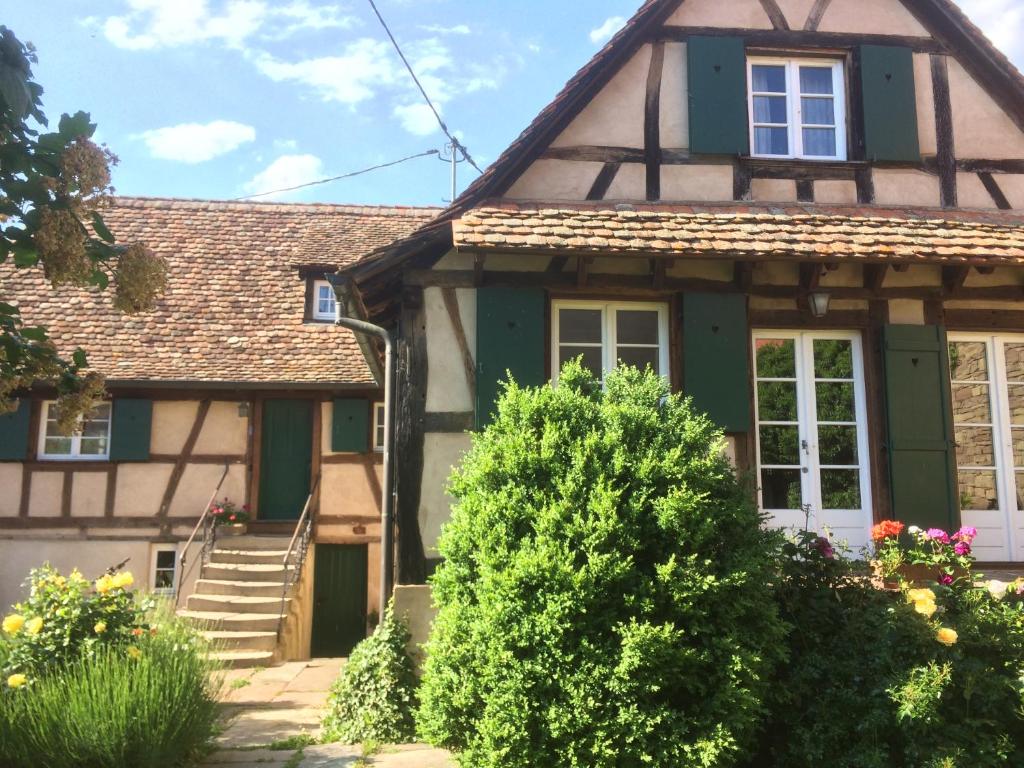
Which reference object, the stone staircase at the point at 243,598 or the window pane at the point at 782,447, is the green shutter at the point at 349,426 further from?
the window pane at the point at 782,447

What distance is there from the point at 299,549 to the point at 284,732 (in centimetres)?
551

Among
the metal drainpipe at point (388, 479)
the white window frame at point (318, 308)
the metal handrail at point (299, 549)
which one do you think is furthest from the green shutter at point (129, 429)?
the metal drainpipe at point (388, 479)

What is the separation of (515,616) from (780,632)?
150cm

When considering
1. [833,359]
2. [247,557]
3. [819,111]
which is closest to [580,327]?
[833,359]

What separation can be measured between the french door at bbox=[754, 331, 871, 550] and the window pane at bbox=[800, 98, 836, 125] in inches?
86.1

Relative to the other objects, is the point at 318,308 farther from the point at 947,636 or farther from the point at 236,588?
the point at 947,636

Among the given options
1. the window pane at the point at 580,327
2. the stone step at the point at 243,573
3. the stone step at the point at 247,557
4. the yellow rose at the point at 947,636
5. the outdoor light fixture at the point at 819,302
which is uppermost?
the outdoor light fixture at the point at 819,302

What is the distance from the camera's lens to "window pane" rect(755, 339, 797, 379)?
7109 millimetres

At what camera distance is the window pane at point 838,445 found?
7.01 m

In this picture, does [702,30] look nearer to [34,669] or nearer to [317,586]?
[34,669]

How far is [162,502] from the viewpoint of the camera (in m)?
12.1

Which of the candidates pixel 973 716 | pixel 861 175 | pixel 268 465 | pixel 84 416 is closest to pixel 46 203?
pixel 84 416

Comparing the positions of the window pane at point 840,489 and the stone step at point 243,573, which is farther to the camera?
the stone step at point 243,573

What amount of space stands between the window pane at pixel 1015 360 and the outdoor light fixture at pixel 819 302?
A: 1918mm
